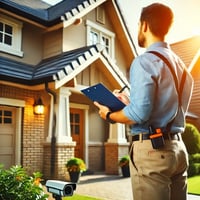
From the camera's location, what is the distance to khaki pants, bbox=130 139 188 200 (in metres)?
1.46

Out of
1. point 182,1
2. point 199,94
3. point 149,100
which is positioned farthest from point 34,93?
point 199,94

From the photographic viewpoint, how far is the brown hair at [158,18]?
1624 mm

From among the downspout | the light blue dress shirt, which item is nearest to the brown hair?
the light blue dress shirt

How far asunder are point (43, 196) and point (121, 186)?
4.77 m

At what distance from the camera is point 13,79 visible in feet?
24.4

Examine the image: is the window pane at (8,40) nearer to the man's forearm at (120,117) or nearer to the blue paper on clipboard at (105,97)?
the blue paper on clipboard at (105,97)

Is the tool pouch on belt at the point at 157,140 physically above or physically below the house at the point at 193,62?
below

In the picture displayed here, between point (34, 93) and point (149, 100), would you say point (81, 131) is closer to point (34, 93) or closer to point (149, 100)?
point (34, 93)

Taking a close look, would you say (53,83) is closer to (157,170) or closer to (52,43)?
(52,43)

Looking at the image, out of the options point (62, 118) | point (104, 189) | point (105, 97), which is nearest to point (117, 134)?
point (62, 118)

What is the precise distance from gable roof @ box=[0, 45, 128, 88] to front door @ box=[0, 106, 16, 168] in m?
1.01

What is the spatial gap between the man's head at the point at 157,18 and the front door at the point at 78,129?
332 inches

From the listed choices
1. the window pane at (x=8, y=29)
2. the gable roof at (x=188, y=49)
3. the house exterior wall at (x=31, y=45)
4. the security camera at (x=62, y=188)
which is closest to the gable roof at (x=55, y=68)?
the house exterior wall at (x=31, y=45)

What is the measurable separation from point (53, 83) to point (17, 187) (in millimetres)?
4935
